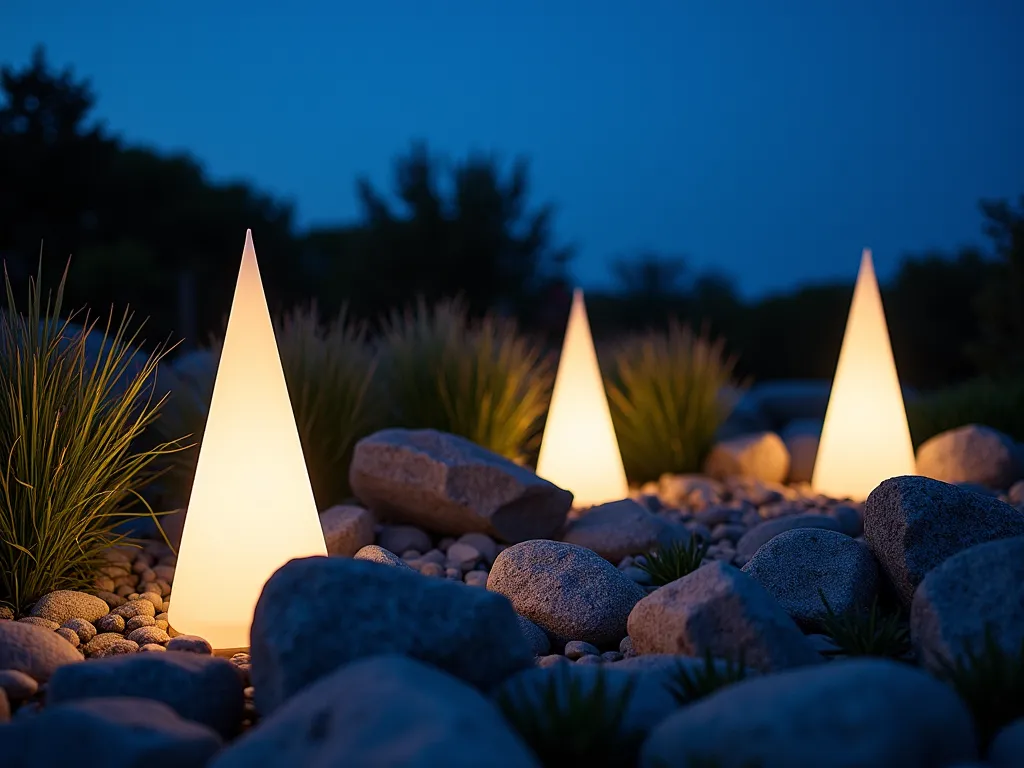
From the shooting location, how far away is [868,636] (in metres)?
2.77

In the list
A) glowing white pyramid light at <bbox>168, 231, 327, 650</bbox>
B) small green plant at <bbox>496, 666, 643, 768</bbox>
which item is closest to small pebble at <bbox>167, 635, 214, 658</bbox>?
glowing white pyramid light at <bbox>168, 231, 327, 650</bbox>

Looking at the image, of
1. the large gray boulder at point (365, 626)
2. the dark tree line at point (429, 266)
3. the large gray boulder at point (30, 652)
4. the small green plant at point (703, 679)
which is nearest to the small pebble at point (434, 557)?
the large gray boulder at point (30, 652)

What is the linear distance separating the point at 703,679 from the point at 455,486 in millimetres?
2413

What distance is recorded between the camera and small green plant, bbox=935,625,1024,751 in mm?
2238

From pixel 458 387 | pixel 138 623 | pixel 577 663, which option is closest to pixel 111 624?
pixel 138 623

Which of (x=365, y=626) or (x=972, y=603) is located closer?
(x=365, y=626)

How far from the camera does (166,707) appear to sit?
88.8 inches

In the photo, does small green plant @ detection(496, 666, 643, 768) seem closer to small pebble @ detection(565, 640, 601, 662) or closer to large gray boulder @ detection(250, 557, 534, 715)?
large gray boulder @ detection(250, 557, 534, 715)

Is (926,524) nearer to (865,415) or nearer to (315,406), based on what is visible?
(865,415)

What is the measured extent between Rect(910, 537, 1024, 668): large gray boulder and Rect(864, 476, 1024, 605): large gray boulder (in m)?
0.50

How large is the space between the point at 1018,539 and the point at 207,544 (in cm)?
260

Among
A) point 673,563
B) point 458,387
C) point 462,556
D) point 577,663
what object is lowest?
point 577,663

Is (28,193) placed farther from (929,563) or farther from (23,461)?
(929,563)

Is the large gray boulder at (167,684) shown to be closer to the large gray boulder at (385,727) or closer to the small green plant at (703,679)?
the large gray boulder at (385,727)
